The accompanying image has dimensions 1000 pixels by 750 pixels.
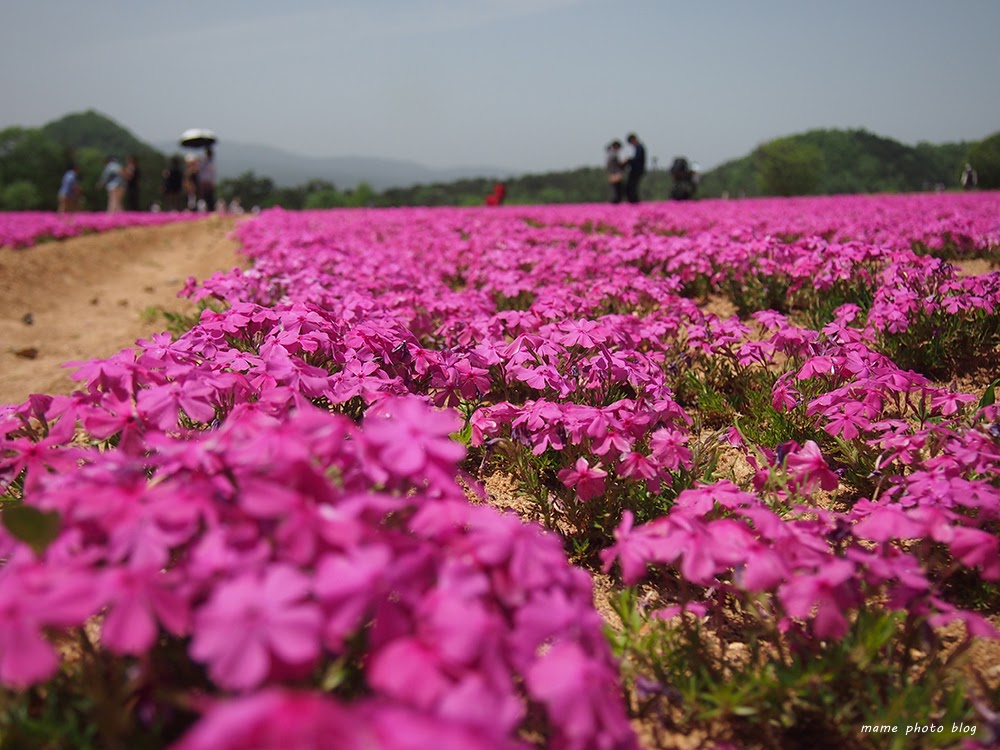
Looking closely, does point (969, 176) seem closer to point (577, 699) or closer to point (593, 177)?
point (577, 699)

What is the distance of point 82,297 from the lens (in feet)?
32.9

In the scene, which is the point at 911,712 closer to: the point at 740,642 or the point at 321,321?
the point at 740,642

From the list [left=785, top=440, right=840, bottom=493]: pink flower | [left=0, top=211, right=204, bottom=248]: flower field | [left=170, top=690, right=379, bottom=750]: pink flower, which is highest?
[left=0, top=211, right=204, bottom=248]: flower field

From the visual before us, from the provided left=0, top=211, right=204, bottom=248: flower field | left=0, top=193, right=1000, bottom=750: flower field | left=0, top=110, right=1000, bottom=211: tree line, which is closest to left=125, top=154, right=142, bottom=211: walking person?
left=0, top=211, right=204, bottom=248: flower field

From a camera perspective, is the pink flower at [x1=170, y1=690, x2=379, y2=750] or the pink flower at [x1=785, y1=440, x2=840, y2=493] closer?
the pink flower at [x1=170, y1=690, x2=379, y2=750]

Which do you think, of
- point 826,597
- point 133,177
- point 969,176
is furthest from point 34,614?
point 969,176

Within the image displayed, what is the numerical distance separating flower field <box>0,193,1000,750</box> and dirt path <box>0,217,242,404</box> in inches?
72.5

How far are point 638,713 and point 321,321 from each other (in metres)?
1.86

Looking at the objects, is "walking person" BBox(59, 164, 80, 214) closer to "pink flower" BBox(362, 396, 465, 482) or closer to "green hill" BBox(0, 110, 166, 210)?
"pink flower" BBox(362, 396, 465, 482)

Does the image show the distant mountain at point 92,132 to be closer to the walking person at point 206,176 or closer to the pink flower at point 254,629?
the walking person at point 206,176

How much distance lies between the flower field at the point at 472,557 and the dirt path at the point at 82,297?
184cm

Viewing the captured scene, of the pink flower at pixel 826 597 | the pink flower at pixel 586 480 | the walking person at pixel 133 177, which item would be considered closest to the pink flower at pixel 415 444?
Answer: the pink flower at pixel 826 597

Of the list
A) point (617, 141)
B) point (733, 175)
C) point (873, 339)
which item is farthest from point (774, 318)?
point (733, 175)

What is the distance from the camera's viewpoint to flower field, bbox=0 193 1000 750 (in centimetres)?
96
